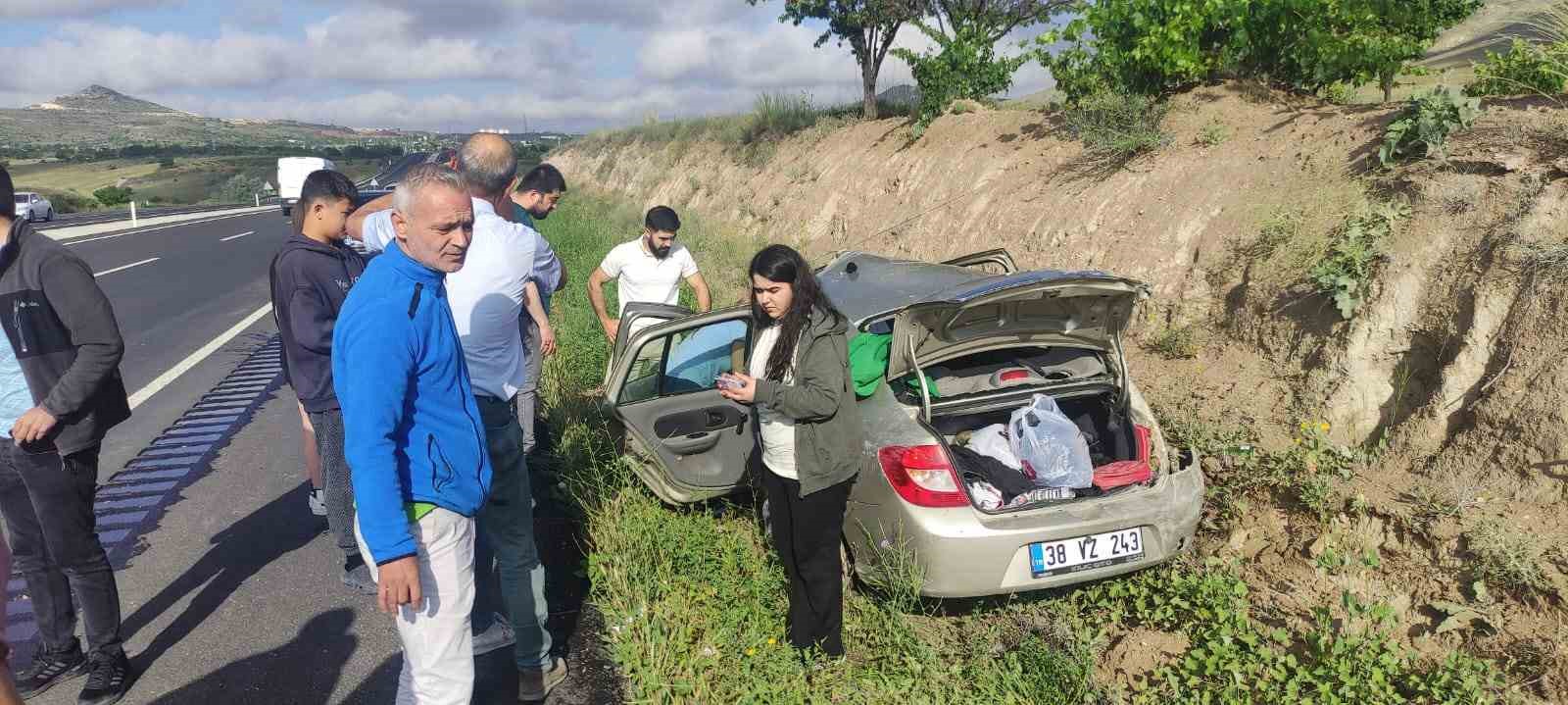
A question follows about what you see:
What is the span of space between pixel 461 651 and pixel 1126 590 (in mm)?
2744

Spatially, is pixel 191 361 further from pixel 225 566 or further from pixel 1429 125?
pixel 1429 125

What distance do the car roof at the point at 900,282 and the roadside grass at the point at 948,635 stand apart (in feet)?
3.75

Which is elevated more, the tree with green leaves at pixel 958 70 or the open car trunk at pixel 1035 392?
the tree with green leaves at pixel 958 70

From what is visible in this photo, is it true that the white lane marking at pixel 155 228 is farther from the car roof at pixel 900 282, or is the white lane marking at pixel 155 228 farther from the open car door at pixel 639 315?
the car roof at pixel 900 282

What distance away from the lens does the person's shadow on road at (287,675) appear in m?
3.30

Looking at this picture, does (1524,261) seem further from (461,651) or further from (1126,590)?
(461,651)

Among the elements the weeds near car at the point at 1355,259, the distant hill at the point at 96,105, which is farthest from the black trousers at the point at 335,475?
the distant hill at the point at 96,105

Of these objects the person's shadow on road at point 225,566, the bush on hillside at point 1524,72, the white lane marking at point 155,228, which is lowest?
the person's shadow on road at point 225,566

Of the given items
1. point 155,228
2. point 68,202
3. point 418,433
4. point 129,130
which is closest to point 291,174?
point 155,228

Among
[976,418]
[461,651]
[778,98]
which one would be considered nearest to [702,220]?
[778,98]

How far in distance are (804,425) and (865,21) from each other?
16.2m

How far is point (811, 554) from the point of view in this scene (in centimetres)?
333

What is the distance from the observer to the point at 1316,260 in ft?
17.5

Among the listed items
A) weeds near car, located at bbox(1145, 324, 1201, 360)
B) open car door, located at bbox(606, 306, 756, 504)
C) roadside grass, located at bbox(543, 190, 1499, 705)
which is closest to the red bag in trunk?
roadside grass, located at bbox(543, 190, 1499, 705)
